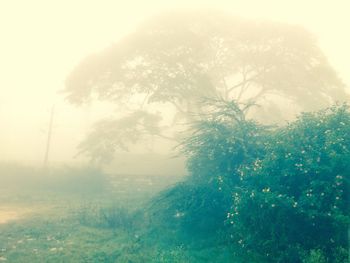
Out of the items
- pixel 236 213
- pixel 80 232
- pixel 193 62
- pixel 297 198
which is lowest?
pixel 80 232

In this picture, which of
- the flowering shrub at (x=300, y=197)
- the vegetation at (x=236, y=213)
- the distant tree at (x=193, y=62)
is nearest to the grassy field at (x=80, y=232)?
the vegetation at (x=236, y=213)

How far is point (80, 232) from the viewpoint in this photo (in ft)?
52.7

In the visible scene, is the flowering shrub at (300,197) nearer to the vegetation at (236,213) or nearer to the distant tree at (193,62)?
the vegetation at (236,213)

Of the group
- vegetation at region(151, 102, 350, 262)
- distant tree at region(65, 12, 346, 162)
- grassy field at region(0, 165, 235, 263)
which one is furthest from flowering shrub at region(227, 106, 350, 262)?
distant tree at region(65, 12, 346, 162)

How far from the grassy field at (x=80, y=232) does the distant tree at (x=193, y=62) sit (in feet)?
19.1

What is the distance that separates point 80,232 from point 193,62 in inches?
675

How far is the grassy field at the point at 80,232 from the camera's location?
12.4 meters

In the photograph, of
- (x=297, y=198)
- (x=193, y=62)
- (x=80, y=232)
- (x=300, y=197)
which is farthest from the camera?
(x=193, y=62)

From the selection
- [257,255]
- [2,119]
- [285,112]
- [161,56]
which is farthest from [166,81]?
[2,119]

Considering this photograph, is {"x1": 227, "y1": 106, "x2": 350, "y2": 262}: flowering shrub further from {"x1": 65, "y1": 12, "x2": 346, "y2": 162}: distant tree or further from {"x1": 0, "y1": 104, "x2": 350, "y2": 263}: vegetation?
{"x1": 65, "y1": 12, "x2": 346, "y2": 162}: distant tree

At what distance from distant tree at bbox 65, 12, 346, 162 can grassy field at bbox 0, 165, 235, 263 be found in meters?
5.83

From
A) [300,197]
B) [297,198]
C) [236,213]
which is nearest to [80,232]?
[236,213]

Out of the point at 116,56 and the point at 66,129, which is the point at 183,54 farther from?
the point at 66,129

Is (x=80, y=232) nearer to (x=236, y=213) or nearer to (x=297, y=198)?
(x=236, y=213)
